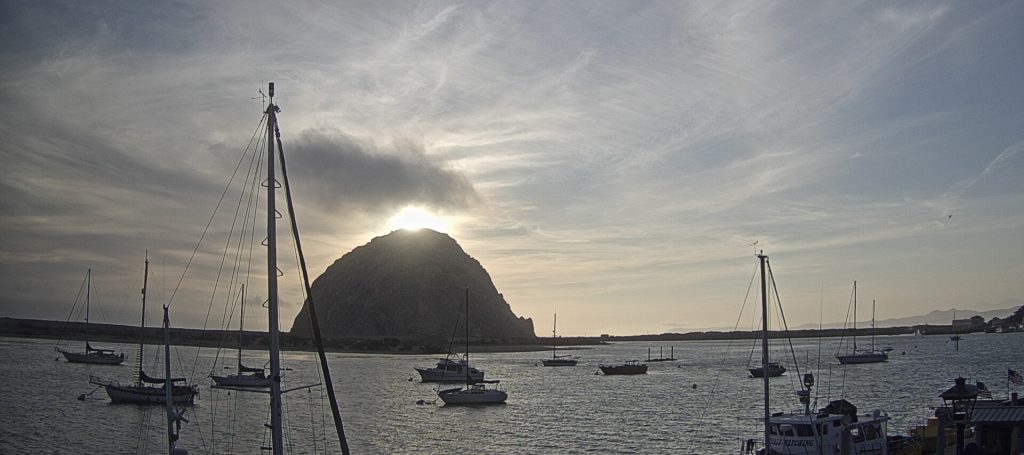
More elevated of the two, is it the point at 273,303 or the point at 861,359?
the point at 273,303

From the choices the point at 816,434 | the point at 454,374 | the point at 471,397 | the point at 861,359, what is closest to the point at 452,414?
the point at 471,397

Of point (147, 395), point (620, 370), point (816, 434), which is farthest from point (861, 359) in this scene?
point (147, 395)

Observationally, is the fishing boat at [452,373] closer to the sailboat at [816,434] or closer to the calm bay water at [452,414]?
the calm bay water at [452,414]

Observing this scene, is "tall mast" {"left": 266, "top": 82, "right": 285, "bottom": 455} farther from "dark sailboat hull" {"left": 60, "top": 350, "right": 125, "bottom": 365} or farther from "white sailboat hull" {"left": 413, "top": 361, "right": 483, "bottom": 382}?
"dark sailboat hull" {"left": 60, "top": 350, "right": 125, "bottom": 365}

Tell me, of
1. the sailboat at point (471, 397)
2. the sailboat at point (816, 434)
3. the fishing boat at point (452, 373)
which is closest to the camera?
Answer: the sailboat at point (816, 434)

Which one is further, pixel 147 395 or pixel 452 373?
pixel 452 373

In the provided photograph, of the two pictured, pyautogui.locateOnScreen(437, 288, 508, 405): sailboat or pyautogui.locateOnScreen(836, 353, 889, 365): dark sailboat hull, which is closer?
pyautogui.locateOnScreen(437, 288, 508, 405): sailboat

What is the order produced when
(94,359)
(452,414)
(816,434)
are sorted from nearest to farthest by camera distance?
1. (816,434)
2. (452,414)
3. (94,359)

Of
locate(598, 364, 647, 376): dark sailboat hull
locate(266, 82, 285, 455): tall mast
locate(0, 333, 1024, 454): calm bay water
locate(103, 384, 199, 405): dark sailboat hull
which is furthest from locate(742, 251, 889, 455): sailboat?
locate(598, 364, 647, 376): dark sailboat hull

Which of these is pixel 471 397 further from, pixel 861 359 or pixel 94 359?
pixel 861 359

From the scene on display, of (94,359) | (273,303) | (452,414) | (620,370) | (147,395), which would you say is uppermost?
(273,303)

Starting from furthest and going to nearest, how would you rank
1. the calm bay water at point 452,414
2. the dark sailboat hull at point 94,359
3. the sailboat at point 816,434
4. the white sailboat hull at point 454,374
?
1. the dark sailboat hull at point 94,359
2. the white sailboat hull at point 454,374
3. the calm bay water at point 452,414
4. the sailboat at point 816,434

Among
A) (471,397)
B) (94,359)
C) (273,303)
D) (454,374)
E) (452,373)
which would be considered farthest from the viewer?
(94,359)

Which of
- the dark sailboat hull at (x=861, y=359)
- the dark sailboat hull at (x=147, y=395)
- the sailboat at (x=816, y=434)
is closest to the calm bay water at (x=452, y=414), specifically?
the dark sailboat hull at (x=147, y=395)
